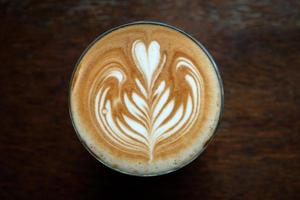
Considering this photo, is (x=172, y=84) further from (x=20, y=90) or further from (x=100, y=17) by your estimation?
(x=20, y=90)

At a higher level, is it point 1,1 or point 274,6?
point 1,1

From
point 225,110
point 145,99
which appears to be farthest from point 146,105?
point 225,110

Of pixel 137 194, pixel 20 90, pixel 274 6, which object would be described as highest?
pixel 274 6

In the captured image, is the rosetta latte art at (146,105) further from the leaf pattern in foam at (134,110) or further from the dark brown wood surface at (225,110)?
the dark brown wood surface at (225,110)

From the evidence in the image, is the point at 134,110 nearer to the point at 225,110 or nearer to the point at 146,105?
the point at 146,105

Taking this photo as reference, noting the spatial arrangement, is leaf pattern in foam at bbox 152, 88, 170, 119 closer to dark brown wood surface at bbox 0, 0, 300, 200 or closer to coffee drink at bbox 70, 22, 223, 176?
coffee drink at bbox 70, 22, 223, 176

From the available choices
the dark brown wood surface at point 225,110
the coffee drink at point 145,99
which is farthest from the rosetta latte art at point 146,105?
the dark brown wood surface at point 225,110

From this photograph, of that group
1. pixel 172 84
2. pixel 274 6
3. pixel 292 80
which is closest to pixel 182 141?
pixel 172 84

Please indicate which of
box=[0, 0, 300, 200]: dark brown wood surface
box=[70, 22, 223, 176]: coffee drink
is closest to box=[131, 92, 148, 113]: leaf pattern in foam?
box=[70, 22, 223, 176]: coffee drink
